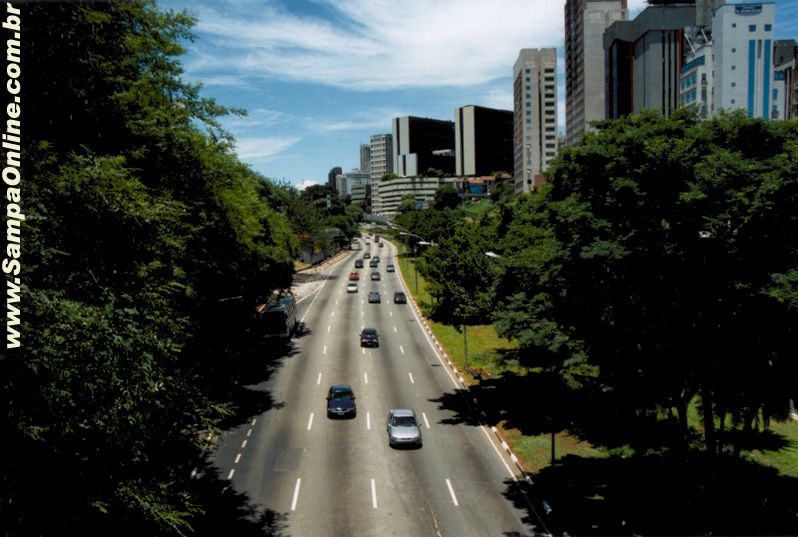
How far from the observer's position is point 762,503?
21.8m

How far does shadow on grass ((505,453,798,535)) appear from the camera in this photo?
20.2 m

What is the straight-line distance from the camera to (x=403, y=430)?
92.0ft

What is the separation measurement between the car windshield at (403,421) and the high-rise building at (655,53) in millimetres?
122971

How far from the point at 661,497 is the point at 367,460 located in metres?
11.9

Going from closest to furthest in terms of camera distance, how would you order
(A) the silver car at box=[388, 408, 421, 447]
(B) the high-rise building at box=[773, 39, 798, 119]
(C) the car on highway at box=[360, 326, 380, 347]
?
(A) the silver car at box=[388, 408, 421, 447] → (C) the car on highway at box=[360, 326, 380, 347] → (B) the high-rise building at box=[773, 39, 798, 119]

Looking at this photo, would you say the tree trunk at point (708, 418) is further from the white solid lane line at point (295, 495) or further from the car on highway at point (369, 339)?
the car on highway at point (369, 339)

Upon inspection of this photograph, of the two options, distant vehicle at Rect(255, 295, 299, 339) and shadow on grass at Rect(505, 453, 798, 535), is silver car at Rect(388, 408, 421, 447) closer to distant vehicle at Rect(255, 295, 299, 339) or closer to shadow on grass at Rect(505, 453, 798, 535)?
shadow on grass at Rect(505, 453, 798, 535)

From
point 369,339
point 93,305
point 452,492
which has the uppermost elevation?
point 93,305

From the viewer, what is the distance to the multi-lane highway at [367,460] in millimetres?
20984

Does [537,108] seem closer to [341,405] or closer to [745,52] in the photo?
[745,52]

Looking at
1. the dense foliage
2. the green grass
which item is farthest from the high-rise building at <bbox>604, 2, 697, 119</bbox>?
the dense foliage

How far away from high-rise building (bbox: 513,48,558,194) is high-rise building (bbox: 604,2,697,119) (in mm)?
39625

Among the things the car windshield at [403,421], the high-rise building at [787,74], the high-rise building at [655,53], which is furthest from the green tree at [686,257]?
the high-rise building at [655,53]

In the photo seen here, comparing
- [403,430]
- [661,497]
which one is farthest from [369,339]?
[661,497]
